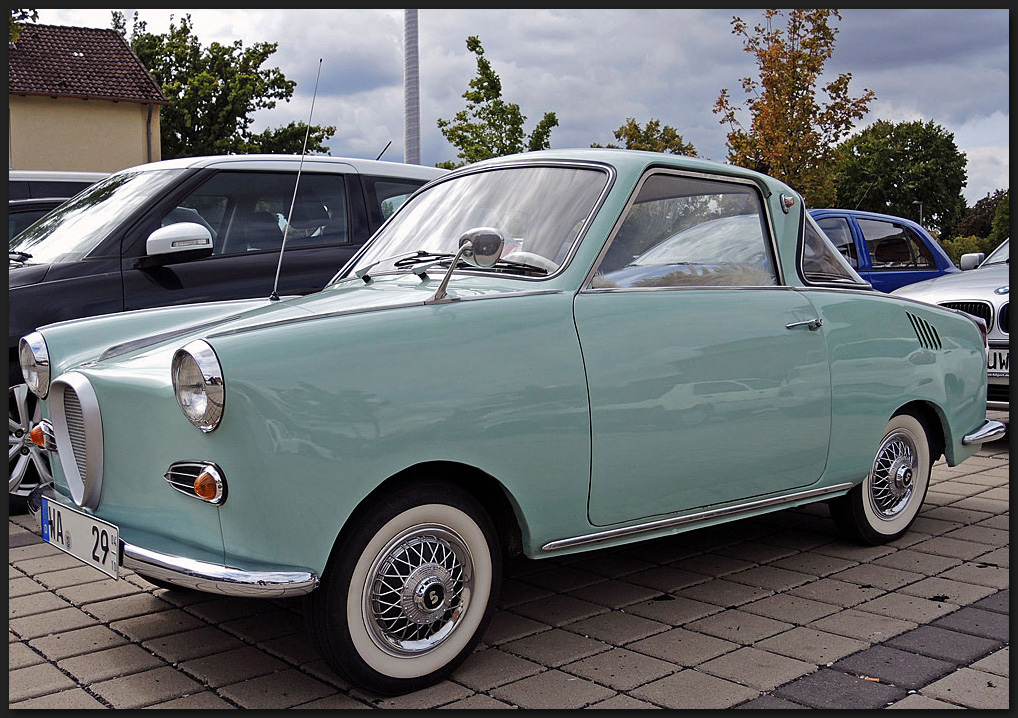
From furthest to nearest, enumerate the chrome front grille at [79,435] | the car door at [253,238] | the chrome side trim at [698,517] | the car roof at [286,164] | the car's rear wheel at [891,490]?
the car roof at [286,164]
the car door at [253,238]
the car's rear wheel at [891,490]
the chrome side trim at [698,517]
the chrome front grille at [79,435]

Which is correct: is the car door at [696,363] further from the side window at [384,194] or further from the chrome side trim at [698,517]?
the side window at [384,194]

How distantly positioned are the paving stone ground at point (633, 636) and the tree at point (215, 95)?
32.8m

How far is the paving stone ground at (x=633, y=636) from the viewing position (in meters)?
3.27

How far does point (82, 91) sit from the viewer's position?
28984 mm

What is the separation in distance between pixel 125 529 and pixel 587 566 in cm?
223

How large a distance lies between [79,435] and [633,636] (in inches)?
82.8

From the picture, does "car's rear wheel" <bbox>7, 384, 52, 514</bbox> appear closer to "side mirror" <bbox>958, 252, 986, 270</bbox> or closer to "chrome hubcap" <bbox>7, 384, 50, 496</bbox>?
"chrome hubcap" <bbox>7, 384, 50, 496</bbox>

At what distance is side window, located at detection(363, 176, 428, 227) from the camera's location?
6887 mm

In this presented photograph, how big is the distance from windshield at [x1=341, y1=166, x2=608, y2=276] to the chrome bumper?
150cm

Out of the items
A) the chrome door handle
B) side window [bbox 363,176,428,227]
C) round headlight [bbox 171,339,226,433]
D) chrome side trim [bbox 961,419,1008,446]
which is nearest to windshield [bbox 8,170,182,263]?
side window [bbox 363,176,428,227]

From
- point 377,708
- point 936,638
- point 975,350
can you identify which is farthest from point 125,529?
point 975,350

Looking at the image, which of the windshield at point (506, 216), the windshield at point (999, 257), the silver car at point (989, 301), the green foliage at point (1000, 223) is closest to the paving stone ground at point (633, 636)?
the windshield at point (506, 216)

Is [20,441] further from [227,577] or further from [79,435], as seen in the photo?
[227,577]

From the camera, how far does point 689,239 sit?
4297mm
